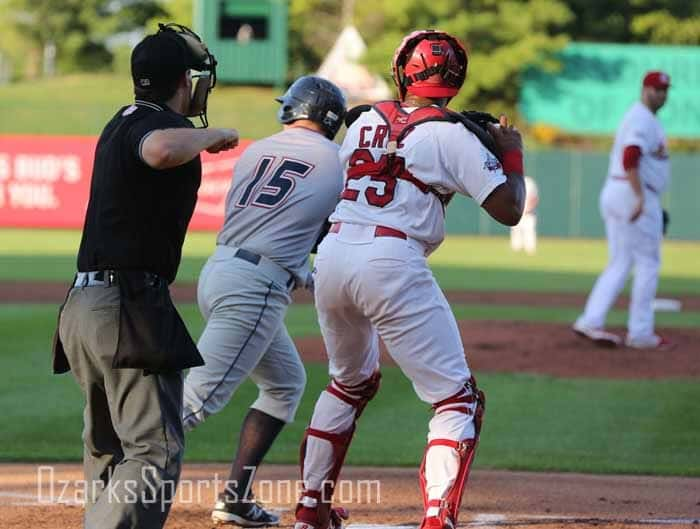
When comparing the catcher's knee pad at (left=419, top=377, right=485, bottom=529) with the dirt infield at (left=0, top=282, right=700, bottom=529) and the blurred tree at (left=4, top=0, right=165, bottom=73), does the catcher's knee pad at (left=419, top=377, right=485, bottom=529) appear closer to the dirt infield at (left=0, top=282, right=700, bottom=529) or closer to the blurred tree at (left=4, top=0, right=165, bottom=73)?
the dirt infield at (left=0, top=282, right=700, bottom=529)

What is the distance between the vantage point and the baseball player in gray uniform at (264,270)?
222 inches

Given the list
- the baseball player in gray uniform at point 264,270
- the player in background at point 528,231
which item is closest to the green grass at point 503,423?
the baseball player in gray uniform at point 264,270

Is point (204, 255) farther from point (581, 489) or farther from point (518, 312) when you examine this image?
point (581, 489)

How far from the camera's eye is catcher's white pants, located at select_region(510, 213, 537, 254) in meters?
29.0

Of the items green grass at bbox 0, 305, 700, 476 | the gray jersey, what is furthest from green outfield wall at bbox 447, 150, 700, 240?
the gray jersey

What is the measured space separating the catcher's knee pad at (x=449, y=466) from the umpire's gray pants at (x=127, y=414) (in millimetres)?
1073

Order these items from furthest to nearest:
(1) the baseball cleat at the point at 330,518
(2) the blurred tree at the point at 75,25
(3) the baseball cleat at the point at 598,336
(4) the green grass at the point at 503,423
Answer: (2) the blurred tree at the point at 75,25 → (3) the baseball cleat at the point at 598,336 → (4) the green grass at the point at 503,423 → (1) the baseball cleat at the point at 330,518

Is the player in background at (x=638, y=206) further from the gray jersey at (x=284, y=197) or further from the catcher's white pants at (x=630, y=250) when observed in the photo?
the gray jersey at (x=284, y=197)

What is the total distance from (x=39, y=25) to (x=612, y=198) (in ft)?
175

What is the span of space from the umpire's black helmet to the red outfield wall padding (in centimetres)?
2663

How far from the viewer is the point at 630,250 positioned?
1130 cm

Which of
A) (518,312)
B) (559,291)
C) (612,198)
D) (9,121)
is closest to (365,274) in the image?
(612,198)

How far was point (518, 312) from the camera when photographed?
15805 mm

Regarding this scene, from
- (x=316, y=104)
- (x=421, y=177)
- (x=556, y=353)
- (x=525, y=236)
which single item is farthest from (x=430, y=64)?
(x=525, y=236)
